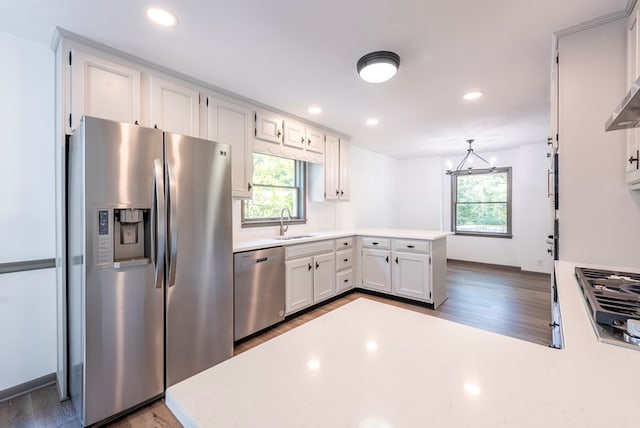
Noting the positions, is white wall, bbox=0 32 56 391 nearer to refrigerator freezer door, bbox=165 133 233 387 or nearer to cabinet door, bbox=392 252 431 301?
refrigerator freezer door, bbox=165 133 233 387

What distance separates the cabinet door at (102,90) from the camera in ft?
5.92

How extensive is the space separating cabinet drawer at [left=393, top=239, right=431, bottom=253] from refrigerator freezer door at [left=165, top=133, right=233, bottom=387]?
2155 mm

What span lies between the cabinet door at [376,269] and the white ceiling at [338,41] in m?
1.86

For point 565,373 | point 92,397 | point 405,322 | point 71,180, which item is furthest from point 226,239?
point 565,373

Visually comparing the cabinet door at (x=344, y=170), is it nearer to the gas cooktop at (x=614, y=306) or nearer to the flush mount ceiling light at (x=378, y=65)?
the flush mount ceiling light at (x=378, y=65)

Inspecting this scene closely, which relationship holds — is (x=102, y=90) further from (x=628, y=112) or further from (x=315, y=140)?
(x=628, y=112)

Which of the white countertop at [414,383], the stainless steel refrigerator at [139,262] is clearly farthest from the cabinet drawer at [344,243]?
the white countertop at [414,383]

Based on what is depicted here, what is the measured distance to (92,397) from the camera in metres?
1.58

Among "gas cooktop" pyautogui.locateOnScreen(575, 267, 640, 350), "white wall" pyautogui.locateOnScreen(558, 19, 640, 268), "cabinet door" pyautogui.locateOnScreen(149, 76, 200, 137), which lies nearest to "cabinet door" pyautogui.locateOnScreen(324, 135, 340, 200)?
"cabinet door" pyautogui.locateOnScreen(149, 76, 200, 137)

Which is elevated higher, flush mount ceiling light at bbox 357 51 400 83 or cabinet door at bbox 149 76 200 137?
flush mount ceiling light at bbox 357 51 400 83

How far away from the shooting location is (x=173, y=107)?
2.29 metres

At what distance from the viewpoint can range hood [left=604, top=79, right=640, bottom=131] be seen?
0.80 m

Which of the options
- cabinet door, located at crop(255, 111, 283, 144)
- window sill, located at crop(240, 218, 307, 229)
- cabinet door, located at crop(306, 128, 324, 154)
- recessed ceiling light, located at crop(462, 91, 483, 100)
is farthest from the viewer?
cabinet door, located at crop(306, 128, 324, 154)

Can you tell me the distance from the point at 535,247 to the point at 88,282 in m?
6.19
